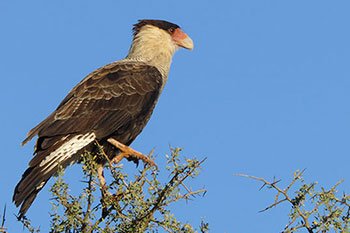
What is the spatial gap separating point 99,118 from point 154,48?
1.64m

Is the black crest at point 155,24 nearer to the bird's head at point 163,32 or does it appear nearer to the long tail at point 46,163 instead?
the bird's head at point 163,32

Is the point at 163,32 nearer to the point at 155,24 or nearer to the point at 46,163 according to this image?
the point at 155,24

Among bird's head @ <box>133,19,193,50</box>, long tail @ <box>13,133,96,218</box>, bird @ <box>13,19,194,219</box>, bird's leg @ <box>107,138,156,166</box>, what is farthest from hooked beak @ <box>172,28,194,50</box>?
long tail @ <box>13,133,96,218</box>

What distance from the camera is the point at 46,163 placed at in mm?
5582

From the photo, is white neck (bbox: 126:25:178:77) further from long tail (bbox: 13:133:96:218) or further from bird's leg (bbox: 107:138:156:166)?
long tail (bbox: 13:133:96:218)

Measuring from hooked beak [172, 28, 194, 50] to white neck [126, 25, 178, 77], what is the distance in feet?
0.20

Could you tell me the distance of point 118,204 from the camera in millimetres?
4551

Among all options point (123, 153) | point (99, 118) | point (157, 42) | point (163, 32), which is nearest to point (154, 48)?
point (157, 42)

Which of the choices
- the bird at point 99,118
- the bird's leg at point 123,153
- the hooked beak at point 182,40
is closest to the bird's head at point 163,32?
the hooked beak at point 182,40

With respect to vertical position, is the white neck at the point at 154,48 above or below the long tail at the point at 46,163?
above

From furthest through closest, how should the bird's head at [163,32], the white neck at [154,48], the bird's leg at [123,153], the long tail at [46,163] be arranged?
the bird's head at [163,32] → the white neck at [154,48] → the bird's leg at [123,153] → the long tail at [46,163]

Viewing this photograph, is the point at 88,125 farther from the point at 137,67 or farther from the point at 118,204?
the point at 118,204

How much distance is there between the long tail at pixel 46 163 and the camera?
523 centimetres

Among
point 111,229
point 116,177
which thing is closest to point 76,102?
point 116,177
